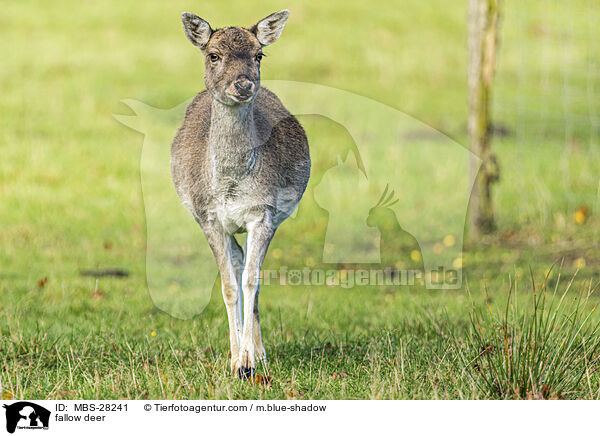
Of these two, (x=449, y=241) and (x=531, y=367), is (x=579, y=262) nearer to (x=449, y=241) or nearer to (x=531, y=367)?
(x=449, y=241)

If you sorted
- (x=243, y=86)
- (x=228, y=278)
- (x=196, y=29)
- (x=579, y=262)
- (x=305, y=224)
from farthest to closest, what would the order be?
(x=305, y=224) → (x=579, y=262) → (x=228, y=278) → (x=196, y=29) → (x=243, y=86)

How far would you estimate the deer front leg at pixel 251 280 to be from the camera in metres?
5.60

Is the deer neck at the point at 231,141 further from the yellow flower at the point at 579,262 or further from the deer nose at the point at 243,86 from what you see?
the yellow flower at the point at 579,262

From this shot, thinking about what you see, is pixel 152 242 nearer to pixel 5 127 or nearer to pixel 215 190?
pixel 215 190

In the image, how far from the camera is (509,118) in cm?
2083

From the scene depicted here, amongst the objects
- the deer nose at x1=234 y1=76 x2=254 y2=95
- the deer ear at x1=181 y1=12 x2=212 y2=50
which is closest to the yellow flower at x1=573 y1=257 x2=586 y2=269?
the deer nose at x1=234 y1=76 x2=254 y2=95

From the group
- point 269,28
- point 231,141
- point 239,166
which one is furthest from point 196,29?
point 239,166

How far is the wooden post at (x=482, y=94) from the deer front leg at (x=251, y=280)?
6.09m

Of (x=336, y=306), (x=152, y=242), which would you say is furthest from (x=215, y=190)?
(x=152, y=242)

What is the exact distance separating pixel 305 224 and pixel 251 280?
6319mm

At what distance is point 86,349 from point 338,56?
15936 mm

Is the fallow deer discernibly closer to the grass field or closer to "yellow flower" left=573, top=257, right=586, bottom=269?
the grass field
